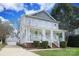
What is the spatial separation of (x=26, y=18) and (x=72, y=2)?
62 cm

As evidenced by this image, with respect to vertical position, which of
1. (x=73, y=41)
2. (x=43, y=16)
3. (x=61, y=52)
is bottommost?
(x=61, y=52)

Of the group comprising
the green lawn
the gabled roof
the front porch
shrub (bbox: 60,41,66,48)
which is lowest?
the green lawn

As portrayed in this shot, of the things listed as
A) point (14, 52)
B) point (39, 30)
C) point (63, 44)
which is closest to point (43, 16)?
point (39, 30)

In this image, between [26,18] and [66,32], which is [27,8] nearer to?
[26,18]

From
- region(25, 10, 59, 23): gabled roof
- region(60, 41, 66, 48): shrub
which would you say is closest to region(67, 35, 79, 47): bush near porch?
region(60, 41, 66, 48): shrub

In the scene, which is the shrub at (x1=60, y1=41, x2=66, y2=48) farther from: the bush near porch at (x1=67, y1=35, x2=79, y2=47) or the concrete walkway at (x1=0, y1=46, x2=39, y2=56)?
the concrete walkway at (x1=0, y1=46, x2=39, y2=56)

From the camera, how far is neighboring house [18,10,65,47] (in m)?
4.15

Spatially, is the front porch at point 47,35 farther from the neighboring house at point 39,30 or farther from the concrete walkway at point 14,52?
the concrete walkway at point 14,52

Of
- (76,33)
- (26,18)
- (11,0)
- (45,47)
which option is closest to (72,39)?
(76,33)

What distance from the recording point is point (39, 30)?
13.7ft

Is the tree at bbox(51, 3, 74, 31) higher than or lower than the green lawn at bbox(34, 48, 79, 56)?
higher

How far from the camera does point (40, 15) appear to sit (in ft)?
13.8

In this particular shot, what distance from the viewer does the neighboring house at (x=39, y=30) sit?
13.6 ft

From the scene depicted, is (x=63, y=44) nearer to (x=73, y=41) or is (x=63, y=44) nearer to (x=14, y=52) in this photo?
(x=73, y=41)
